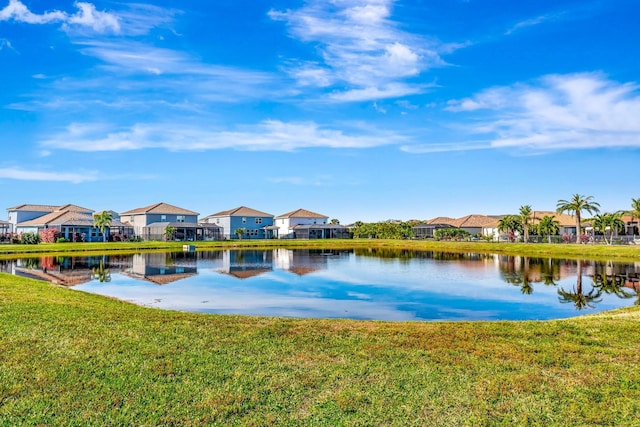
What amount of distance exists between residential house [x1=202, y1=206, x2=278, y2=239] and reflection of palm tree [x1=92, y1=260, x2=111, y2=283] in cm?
5067

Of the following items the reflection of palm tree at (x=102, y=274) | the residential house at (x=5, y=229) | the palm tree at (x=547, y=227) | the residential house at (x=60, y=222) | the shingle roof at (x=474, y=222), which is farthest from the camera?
the shingle roof at (x=474, y=222)

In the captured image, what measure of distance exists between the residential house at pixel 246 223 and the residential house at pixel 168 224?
9.86 feet

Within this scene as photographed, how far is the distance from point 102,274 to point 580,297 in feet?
86.8

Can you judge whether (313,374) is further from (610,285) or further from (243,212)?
(243,212)

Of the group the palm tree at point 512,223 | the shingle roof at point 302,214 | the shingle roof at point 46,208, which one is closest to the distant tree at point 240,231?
the shingle roof at point 302,214

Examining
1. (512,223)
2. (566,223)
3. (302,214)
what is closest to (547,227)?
(512,223)

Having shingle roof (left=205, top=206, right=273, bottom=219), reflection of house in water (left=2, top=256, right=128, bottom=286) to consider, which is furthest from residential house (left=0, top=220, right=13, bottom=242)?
shingle roof (left=205, top=206, right=273, bottom=219)

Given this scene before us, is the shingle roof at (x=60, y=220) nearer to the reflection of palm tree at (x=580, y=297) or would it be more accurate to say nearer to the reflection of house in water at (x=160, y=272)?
the reflection of house in water at (x=160, y=272)

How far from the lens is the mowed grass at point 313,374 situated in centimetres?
580

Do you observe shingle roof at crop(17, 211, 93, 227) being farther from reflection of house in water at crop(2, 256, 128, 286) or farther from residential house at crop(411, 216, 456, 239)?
residential house at crop(411, 216, 456, 239)

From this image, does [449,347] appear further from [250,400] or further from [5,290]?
[5,290]

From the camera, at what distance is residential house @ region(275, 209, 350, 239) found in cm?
9020

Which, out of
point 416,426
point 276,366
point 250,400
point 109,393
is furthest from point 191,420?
point 416,426

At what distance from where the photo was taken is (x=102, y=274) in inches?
1176
